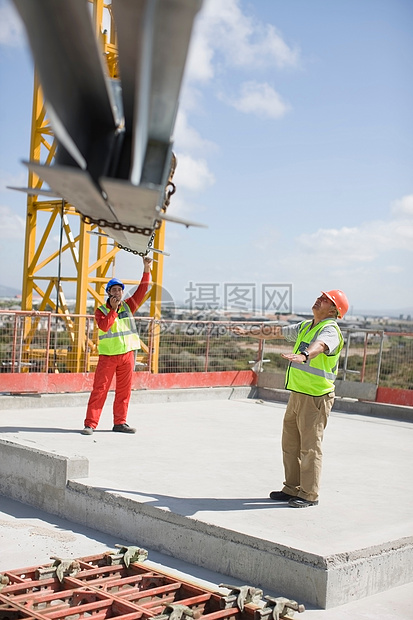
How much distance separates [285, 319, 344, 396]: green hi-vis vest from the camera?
637cm

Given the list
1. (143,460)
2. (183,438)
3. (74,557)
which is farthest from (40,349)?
(74,557)

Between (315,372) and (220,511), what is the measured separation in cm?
146

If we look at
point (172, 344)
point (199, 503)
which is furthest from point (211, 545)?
point (172, 344)

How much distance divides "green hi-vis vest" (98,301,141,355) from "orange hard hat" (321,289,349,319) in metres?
3.81

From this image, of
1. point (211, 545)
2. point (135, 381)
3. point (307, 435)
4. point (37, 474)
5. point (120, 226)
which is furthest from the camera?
point (135, 381)

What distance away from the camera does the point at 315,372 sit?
20.9 feet

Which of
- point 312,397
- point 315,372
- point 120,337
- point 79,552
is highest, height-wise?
point 120,337

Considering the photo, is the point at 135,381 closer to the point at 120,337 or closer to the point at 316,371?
the point at 120,337

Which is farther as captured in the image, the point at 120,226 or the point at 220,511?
the point at 220,511

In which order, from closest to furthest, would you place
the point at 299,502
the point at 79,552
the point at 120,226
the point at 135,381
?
the point at 120,226, the point at 79,552, the point at 299,502, the point at 135,381

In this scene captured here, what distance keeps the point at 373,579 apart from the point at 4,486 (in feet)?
13.8

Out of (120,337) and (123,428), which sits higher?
(120,337)

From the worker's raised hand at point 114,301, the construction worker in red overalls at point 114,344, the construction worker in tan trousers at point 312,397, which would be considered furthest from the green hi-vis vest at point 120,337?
the construction worker in tan trousers at point 312,397

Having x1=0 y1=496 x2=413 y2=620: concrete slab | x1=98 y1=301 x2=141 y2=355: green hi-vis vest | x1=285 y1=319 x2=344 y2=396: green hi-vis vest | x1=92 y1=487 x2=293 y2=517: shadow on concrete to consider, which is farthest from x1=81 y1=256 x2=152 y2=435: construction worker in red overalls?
x1=285 y1=319 x2=344 y2=396: green hi-vis vest
